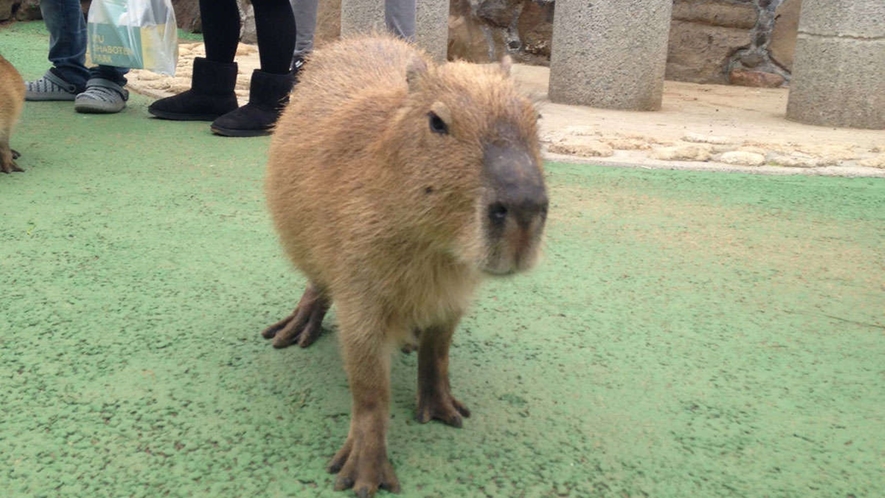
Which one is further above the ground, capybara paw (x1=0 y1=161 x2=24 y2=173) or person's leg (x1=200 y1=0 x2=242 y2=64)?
person's leg (x1=200 y1=0 x2=242 y2=64)

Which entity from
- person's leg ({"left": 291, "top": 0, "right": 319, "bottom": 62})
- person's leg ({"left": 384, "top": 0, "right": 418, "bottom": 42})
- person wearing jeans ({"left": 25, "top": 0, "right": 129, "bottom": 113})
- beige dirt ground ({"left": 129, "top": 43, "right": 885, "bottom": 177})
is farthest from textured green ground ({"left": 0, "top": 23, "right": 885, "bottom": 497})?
person's leg ({"left": 291, "top": 0, "right": 319, "bottom": 62})

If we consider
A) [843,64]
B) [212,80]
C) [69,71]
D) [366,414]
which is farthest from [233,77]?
[843,64]

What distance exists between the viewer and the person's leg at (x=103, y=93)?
5.04m

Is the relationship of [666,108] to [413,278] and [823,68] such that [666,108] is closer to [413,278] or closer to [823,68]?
[823,68]

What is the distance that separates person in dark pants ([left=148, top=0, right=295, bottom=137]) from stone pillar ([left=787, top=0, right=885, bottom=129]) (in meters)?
3.99

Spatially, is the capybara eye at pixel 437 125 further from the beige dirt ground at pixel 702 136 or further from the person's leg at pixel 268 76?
the person's leg at pixel 268 76

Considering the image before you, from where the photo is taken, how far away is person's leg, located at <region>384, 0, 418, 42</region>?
4.61 meters

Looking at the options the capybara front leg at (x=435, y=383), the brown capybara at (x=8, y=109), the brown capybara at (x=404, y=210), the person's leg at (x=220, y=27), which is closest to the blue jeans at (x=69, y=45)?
A: the person's leg at (x=220, y=27)

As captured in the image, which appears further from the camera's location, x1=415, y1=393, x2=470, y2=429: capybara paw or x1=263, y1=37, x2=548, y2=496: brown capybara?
x1=415, y1=393, x2=470, y2=429: capybara paw

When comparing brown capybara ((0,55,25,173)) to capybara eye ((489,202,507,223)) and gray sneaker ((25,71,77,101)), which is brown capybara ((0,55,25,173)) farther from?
capybara eye ((489,202,507,223))

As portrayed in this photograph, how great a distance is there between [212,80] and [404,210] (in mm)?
3703

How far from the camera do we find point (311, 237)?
6.38 feet

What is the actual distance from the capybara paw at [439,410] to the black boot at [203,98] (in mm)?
3509

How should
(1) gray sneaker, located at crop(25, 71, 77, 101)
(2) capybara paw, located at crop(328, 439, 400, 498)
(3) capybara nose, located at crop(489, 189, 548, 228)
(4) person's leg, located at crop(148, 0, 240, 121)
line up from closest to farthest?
(3) capybara nose, located at crop(489, 189, 548, 228), (2) capybara paw, located at crop(328, 439, 400, 498), (4) person's leg, located at crop(148, 0, 240, 121), (1) gray sneaker, located at crop(25, 71, 77, 101)
